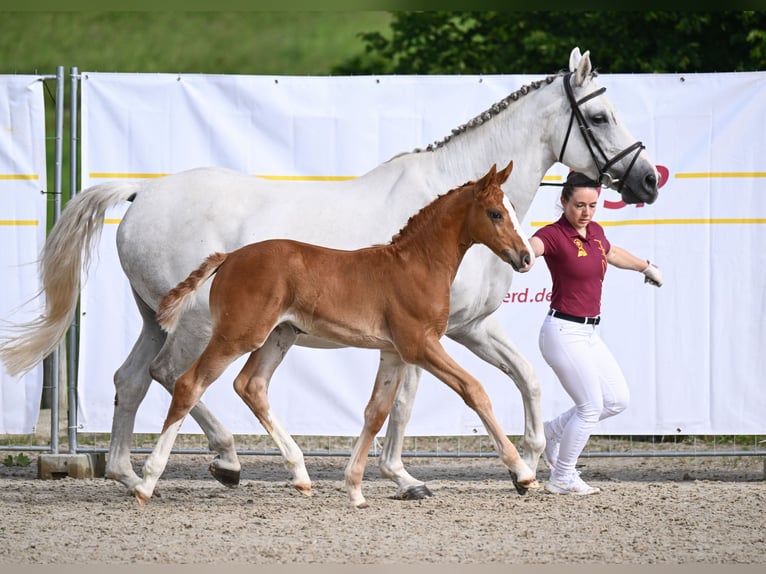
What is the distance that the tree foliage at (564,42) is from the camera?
12070 mm

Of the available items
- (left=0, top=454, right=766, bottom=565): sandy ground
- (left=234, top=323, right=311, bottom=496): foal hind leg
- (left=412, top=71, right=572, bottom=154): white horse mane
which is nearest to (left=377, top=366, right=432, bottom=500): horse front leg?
(left=0, top=454, right=766, bottom=565): sandy ground

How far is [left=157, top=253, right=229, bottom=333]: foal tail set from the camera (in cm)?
557

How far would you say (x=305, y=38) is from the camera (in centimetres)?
2306

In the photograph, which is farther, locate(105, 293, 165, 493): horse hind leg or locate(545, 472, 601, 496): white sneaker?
locate(105, 293, 165, 493): horse hind leg

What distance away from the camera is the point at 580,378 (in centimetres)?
607

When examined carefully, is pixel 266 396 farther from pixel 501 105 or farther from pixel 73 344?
pixel 501 105

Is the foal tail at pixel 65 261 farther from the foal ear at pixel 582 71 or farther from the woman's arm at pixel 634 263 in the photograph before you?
the woman's arm at pixel 634 263

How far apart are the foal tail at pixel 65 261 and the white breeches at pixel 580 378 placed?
8.23 feet

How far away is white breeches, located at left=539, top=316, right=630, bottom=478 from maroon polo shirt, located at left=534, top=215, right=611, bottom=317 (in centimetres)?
10

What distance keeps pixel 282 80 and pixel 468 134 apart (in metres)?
1.56

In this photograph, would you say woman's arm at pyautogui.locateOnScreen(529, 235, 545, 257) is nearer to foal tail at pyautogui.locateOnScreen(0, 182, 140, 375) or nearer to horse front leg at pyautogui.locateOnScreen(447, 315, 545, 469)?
horse front leg at pyautogui.locateOnScreen(447, 315, 545, 469)

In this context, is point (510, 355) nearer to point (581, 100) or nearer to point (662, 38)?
point (581, 100)

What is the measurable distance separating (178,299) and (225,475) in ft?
4.51

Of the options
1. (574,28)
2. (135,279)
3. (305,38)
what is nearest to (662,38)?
(574,28)
